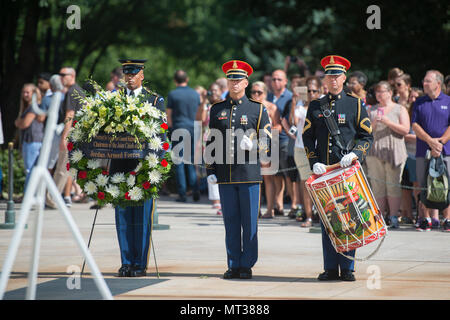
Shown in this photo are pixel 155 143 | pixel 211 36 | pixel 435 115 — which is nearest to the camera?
pixel 155 143

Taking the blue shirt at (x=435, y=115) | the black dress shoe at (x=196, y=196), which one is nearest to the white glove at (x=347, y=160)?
the blue shirt at (x=435, y=115)

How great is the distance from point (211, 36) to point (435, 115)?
24.6 meters

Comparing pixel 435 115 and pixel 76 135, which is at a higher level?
pixel 435 115

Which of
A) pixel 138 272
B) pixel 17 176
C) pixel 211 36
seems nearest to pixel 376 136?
pixel 138 272

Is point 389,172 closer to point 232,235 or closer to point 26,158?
point 232,235

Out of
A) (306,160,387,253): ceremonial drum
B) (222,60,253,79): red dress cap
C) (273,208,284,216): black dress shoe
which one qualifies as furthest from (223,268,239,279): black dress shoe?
(273,208,284,216): black dress shoe

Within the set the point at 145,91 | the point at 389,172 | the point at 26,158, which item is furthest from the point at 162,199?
the point at 145,91

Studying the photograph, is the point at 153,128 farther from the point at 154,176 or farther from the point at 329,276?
the point at 329,276

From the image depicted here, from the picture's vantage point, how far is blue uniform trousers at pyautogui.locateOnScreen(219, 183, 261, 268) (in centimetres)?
912

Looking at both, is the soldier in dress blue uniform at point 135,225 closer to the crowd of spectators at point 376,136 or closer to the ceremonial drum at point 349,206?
the ceremonial drum at point 349,206

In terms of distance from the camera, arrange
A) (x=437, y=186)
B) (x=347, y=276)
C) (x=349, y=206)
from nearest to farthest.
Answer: (x=349, y=206) < (x=347, y=276) < (x=437, y=186)

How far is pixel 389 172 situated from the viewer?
1334cm

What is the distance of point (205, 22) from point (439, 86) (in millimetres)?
24885

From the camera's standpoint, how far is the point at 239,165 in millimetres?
9195
